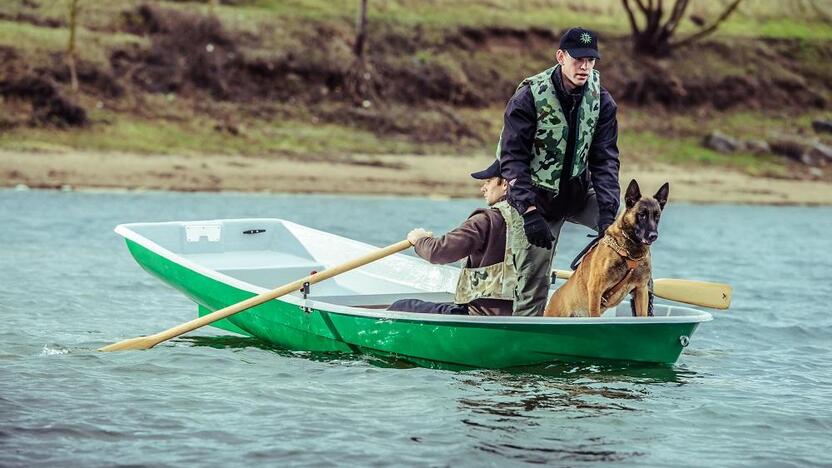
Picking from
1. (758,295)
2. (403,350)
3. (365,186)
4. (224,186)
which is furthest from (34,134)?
(403,350)

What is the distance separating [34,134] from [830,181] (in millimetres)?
14993

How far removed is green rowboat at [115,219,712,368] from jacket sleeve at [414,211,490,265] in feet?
1.50

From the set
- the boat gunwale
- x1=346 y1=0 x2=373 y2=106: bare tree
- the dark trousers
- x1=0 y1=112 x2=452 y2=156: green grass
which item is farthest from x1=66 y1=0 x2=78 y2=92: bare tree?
the dark trousers

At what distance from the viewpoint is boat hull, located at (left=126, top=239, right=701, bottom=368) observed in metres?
8.62

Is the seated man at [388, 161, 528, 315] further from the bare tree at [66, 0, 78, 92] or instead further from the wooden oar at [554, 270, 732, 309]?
the bare tree at [66, 0, 78, 92]

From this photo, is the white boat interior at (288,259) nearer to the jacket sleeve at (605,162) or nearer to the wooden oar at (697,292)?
the wooden oar at (697,292)

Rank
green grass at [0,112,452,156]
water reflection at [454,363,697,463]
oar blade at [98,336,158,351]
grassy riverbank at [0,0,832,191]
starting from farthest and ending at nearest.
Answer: grassy riverbank at [0,0,832,191]
green grass at [0,112,452,156]
oar blade at [98,336,158,351]
water reflection at [454,363,697,463]

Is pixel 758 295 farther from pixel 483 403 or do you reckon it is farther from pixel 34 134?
pixel 34 134

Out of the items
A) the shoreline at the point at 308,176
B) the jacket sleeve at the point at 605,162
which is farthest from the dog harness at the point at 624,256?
the shoreline at the point at 308,176

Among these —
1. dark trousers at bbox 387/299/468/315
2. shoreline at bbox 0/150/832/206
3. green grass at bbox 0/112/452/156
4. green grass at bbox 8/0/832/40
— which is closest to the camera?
dark trousers at bbox 387/299/468/315

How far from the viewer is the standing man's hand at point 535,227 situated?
822cm

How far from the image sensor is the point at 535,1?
32938 millimetres

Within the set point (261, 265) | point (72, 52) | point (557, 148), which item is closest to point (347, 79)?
point (72, 52)

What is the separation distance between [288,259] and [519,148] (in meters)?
4.08
